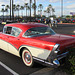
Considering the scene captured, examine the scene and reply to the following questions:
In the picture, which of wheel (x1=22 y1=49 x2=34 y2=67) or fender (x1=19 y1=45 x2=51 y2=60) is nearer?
fender (x1=19 y1=45 x2=51 y2=60)

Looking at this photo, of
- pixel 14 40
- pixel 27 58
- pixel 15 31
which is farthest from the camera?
pixel 15 31

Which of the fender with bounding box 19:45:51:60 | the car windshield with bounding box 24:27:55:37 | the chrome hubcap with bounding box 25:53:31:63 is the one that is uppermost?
the car windshield with bounding box 24:27:55:37

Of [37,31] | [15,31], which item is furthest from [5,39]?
[37,31]

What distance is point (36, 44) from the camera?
337 centimetres

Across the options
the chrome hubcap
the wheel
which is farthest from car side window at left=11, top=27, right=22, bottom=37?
the chrome hubcap

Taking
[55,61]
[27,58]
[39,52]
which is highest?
[39,52]

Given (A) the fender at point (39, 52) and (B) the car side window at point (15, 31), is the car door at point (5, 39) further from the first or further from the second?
(A) the fender at point (39, 52)

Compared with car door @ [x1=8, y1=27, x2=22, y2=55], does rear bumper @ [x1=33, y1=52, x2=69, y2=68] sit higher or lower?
lower

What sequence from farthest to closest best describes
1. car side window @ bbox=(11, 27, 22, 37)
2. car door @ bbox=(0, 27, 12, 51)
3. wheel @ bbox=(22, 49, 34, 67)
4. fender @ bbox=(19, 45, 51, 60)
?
car door @ bbox=(0, 27, 12, 51), car side window @ bbox=(11, 27, 22, 37), wheel @ bbox=(22, 49, 34, 67), fender @ bbox=(19, 45, 51, 60)

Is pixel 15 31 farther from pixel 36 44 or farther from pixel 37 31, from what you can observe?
pixel 36 44

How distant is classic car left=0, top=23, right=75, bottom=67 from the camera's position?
3051 mm

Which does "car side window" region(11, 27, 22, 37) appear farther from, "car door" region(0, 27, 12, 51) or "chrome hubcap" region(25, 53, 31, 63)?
"chrome hubcap" region(25, 53, 31, 63)

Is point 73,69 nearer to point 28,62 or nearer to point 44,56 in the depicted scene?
point 44,56

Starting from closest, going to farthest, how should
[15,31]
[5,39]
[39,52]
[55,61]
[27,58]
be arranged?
1. [55,61]
2. [39,52]
3. [27,58]
4. [15,31]
5. [5,39]
